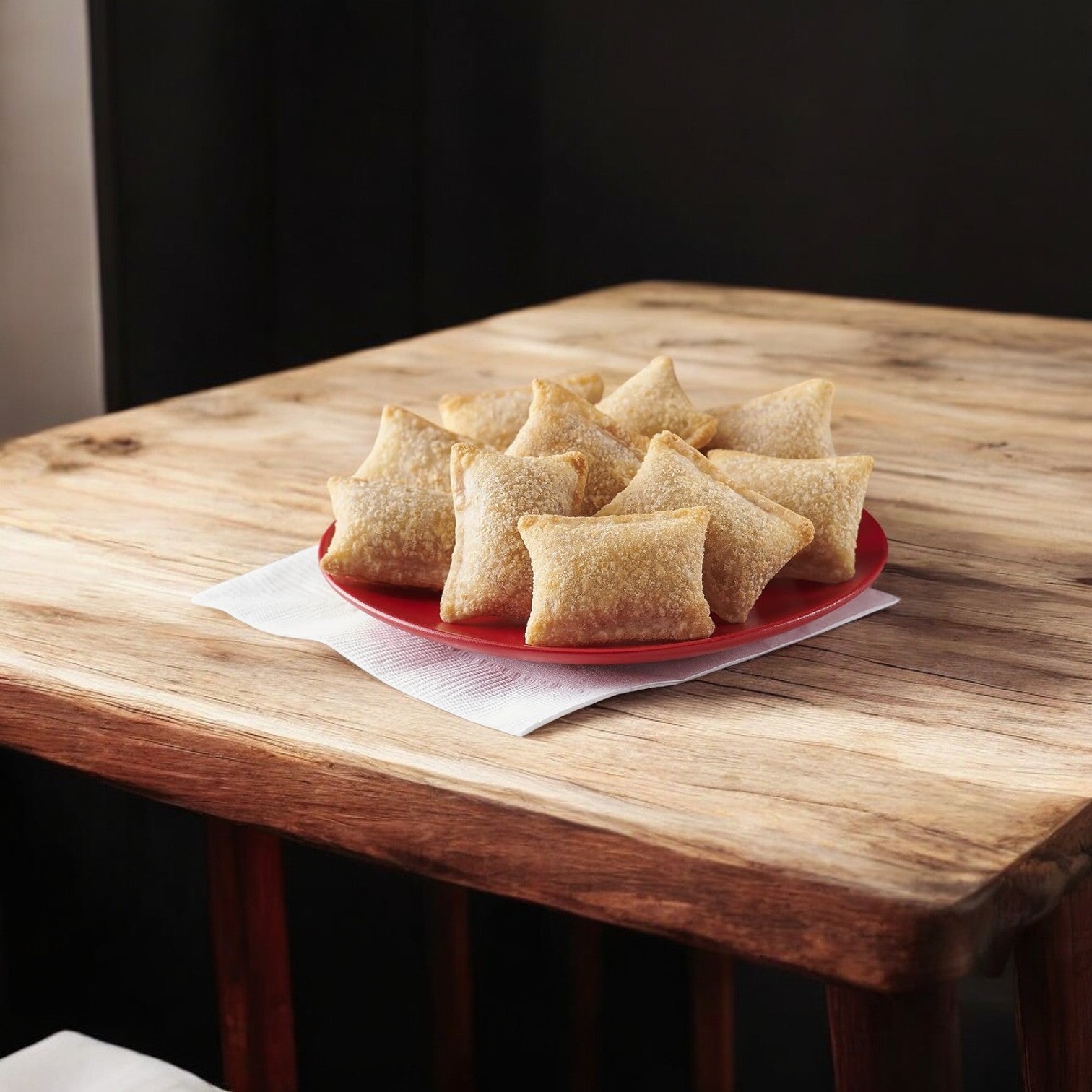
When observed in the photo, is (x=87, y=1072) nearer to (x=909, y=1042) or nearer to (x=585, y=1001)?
(x=909, y=1042)

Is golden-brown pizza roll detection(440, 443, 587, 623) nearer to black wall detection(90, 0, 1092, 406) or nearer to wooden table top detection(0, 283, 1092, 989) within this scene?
wooden table top detection(0, 283, 1092, 989)

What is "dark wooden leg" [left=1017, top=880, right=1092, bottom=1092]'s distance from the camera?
0.92m

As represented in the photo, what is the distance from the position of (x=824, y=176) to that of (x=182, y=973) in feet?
5.98

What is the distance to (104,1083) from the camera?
0.88 m

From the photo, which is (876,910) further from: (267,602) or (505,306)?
(505,306)

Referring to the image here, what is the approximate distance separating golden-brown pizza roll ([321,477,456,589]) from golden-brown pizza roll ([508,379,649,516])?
8 centimetres

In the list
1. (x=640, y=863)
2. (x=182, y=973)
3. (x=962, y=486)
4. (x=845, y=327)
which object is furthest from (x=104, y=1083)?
(x=845, y=327)

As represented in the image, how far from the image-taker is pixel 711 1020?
1520mm

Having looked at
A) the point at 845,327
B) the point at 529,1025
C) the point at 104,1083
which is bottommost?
the point at 529,1025

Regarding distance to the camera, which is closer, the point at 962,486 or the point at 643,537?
the point at 643,537

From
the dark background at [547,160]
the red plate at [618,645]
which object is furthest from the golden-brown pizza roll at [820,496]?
the dark background at [547,160]

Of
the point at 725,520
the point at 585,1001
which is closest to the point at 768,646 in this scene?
the point at 725,520

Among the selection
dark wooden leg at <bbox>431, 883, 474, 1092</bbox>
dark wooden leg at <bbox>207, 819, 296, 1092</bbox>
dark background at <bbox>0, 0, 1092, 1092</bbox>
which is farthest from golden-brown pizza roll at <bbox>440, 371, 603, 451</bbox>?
dark background at <bbox>0, 0, 1092, 1092</bbox>

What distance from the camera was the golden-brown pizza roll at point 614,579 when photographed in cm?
80
